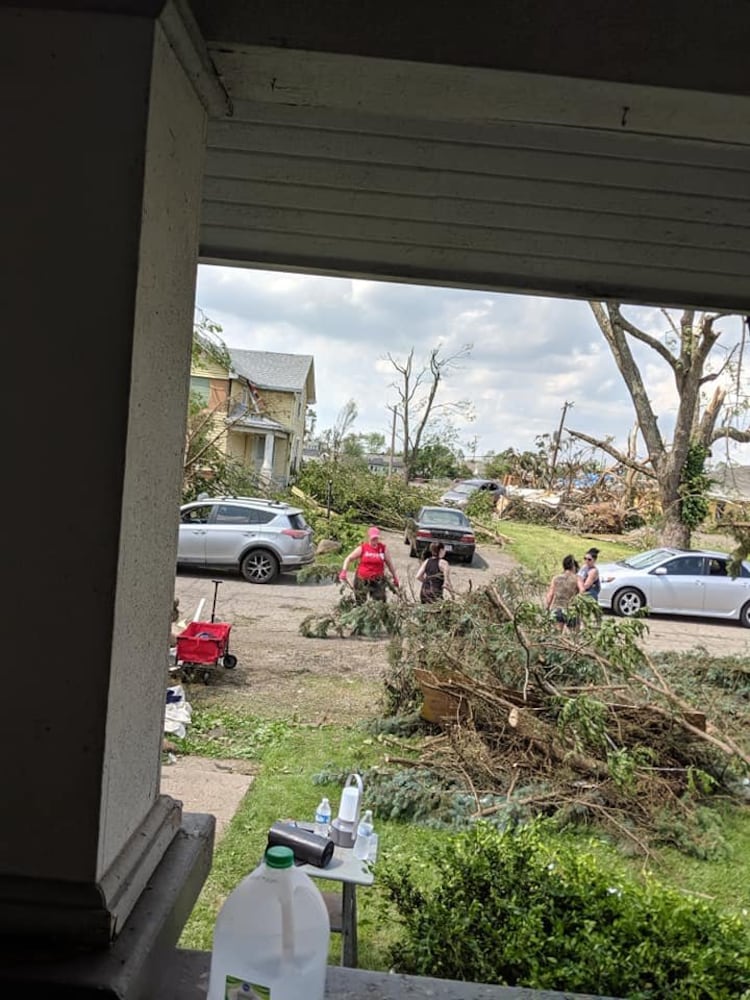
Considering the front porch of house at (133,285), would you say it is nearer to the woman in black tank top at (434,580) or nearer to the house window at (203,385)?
the woman in black tank top at (434,580)

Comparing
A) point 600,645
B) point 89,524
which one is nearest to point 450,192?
point 89,524

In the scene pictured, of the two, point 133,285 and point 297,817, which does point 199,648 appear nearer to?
point 297,817

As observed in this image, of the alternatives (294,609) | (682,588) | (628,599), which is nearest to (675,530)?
(682,588)

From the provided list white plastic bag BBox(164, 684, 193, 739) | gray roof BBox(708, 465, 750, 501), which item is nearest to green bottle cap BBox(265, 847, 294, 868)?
white plastic bag BBox(164, 684, 193, 739)

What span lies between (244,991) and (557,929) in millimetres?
1171

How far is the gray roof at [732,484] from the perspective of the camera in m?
7.07

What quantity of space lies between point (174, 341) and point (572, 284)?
41.5 inches

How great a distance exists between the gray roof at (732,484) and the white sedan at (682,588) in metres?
0.99

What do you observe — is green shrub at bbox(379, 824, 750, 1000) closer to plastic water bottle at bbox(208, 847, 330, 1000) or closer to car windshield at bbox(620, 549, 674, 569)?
plastic water bottle at bbox(208, 847, 330, 1000)

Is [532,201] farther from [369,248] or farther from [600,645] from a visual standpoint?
[600,645]

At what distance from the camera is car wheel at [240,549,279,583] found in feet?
30.4

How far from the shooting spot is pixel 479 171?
121cm

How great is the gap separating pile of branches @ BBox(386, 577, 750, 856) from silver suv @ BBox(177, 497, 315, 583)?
185 inches

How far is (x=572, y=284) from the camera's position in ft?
5.10
